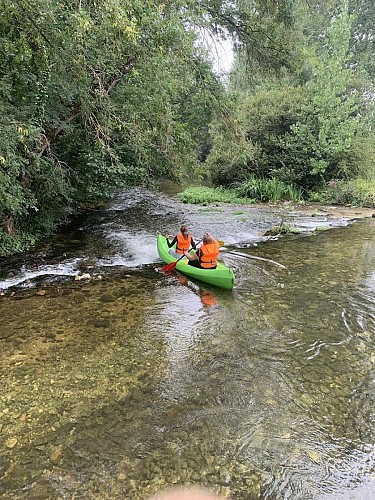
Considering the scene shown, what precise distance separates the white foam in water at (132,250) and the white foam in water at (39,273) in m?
0.66

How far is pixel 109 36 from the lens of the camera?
6.58 meters

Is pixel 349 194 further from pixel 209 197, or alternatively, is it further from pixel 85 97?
pixel 85 97

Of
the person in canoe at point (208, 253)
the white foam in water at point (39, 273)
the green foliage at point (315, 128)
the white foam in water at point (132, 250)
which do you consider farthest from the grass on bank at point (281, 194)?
the person in canoe at point (208, 253)

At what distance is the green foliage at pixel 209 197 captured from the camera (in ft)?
59.2

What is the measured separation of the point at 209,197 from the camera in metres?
18.4

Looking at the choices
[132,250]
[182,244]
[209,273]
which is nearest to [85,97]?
[182,244]

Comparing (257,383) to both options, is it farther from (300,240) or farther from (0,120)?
(300,240)

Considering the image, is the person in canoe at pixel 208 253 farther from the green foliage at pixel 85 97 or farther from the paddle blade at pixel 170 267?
the green foliage at pixel 85 97

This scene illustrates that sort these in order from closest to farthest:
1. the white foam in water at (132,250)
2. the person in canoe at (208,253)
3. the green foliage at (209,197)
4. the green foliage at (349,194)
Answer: the person in canoe at (208,253) < the white foam in water at (132,250) < the green foliage at (349,194) < the green foliage at (209,197)

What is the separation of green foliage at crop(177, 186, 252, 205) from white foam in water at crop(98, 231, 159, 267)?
6.63 meters

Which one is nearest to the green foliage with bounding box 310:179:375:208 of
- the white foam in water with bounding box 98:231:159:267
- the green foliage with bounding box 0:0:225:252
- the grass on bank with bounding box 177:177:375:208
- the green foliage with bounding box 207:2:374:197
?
the grass on bank with bounding box 177:177:375:208

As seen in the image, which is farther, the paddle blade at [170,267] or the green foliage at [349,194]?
the green foliage at [349,194]

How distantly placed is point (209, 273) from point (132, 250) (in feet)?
Result: 10.3

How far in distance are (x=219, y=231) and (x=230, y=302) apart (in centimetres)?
544
